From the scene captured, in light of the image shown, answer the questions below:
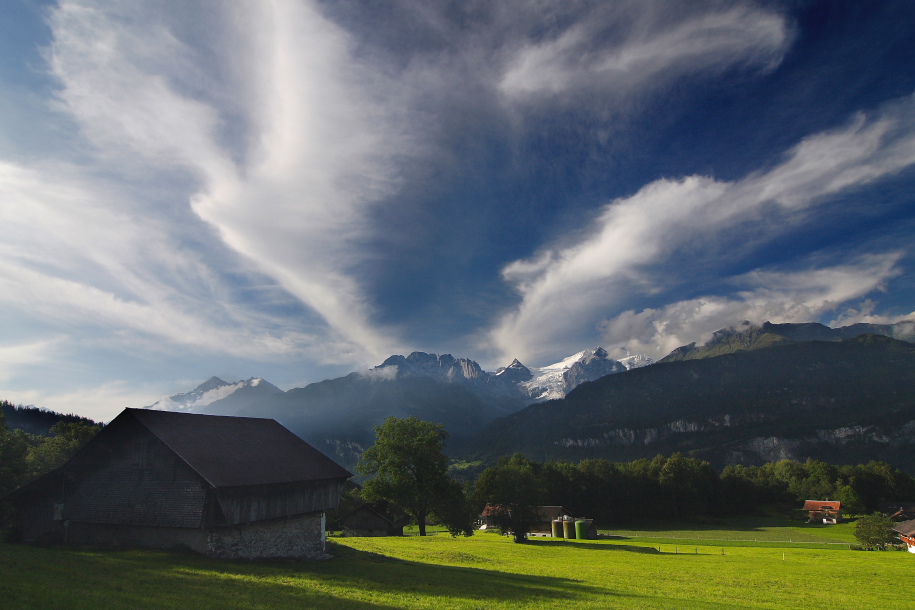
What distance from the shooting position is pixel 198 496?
90.2 feet

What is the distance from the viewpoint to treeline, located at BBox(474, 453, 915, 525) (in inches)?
4724

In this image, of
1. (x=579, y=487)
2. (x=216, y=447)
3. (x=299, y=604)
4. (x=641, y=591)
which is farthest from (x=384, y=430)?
(x=579, y=487)

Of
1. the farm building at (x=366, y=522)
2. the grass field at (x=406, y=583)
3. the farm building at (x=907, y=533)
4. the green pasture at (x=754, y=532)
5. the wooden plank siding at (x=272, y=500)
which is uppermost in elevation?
the wooden plank siding at (x=272, y=500)

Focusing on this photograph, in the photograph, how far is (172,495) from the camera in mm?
28016

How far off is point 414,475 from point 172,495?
108 ft

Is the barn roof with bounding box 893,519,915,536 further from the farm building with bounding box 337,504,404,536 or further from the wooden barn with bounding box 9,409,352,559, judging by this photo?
the wooden barn with bounding box 9,409,352,559

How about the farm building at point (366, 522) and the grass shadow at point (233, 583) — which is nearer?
the grass shadow at point (233, 583)

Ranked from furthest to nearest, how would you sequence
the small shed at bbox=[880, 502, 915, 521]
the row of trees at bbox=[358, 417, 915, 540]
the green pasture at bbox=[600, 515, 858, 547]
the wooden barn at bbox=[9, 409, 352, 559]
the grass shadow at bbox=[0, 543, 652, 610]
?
the small shed at bbox=[880, 502, 915, 521] < the green pasture at bbox=[600, 515, 858, 547] < the row of trees at bbox=[358, 417, 915, 540] < the wooden barn at bbox=[9, 409, 352, 559] < the grass shadow at bbox=[0, 543, 652, 610]

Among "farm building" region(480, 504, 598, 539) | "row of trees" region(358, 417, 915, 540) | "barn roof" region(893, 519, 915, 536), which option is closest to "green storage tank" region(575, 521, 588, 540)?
"farm building" region(480, 504, 598, 539)

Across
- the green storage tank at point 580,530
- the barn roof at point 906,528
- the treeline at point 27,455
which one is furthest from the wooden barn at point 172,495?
the barn roof at point 906,528

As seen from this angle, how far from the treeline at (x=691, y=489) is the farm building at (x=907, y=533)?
Answer: 1806 inches

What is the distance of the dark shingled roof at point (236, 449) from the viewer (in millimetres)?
28531

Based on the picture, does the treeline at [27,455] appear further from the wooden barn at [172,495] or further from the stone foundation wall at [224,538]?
the stone foundation wall at [224,538]

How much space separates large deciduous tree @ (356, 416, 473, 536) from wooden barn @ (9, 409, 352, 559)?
22339mm
